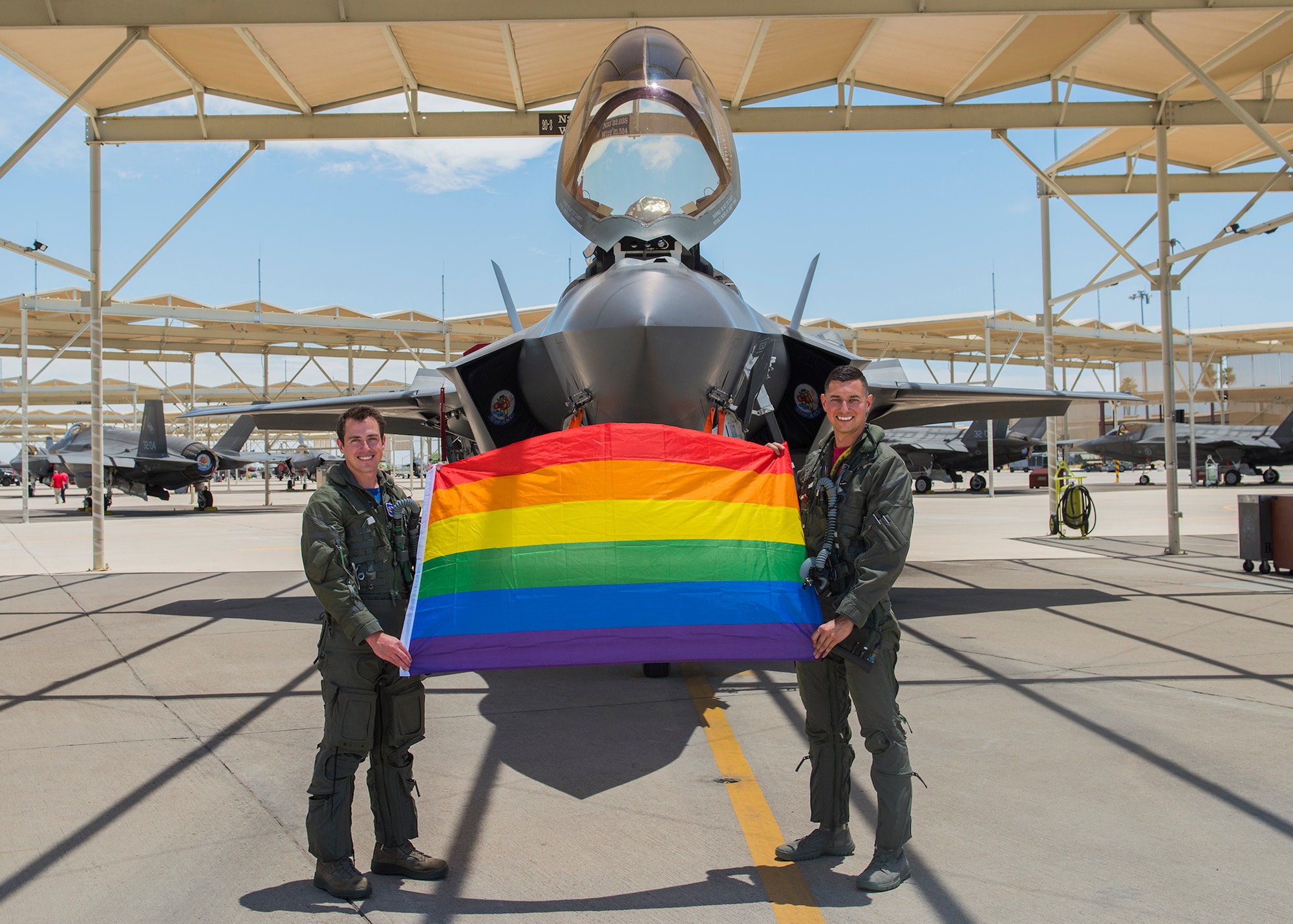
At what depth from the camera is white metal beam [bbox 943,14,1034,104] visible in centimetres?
955

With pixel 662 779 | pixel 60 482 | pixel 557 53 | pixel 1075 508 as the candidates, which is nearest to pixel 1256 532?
pixel 1075 508

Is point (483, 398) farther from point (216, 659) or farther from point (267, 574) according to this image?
point (267, 574)

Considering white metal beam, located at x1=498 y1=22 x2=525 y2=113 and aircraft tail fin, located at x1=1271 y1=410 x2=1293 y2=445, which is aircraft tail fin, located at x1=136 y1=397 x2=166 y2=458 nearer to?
white metal beam, located at x1=498 y1=22 x2=525 y2=113

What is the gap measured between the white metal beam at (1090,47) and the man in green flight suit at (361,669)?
948cm

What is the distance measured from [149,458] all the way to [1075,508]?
2915cm

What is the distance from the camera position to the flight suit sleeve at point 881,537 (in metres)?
2.94

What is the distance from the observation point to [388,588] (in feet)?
10.5

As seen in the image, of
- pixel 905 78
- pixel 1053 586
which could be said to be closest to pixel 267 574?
pixel 1053 586

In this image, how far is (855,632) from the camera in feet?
10.1

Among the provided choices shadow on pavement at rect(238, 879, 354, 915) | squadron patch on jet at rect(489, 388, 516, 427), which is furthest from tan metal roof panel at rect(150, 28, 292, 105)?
shadow on pavement at rect(238, 879, 354, 915)

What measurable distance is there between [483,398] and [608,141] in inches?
82.0

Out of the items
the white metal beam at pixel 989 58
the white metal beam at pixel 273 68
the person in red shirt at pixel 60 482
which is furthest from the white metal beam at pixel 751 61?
the person in red shirt at pixel 60 482

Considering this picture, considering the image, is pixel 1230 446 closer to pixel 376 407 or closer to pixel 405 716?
pixel 376 407

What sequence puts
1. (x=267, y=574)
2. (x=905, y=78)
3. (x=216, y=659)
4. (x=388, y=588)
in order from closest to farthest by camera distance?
(x=388, y=588)
(x=216, y=659)
(x=905, y=78)
(x=267, y=574)
